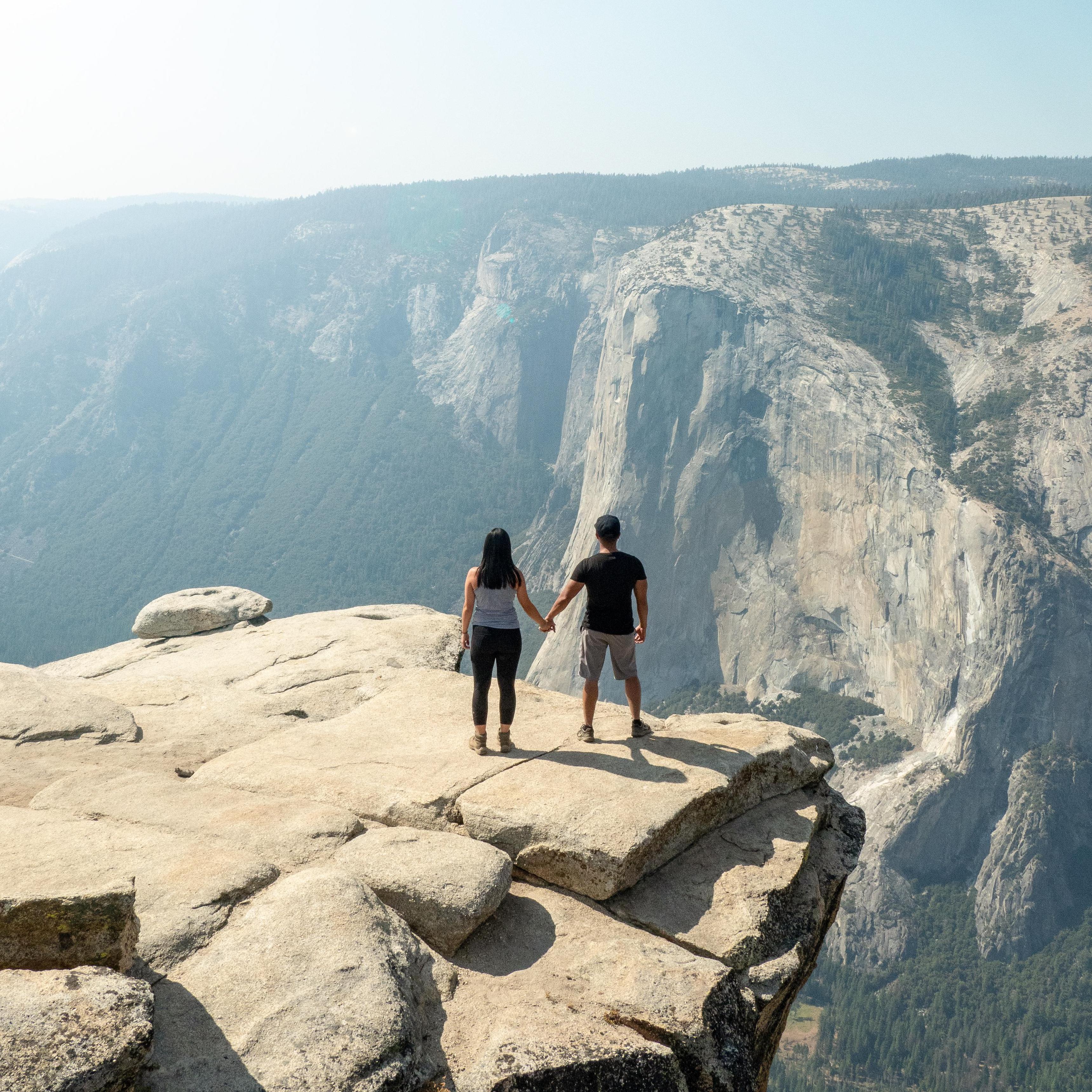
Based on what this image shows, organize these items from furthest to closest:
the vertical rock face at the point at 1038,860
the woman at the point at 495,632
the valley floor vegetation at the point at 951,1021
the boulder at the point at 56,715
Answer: the vertical rock face at the point at 1038,860 → the valley floor vegetation at the point at 951,1021 → the boulder at the point at 56,715 → the woman at the point at 495,632

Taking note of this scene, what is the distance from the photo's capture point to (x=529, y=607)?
9.71m

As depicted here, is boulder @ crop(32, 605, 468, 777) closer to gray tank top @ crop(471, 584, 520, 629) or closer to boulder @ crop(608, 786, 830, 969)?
gray tank top @ crop(471, 584, 520, 629)

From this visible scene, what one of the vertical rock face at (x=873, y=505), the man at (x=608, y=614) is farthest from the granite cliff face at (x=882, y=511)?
the man at (x=608, y=614)

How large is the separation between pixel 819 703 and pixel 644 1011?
265 feet

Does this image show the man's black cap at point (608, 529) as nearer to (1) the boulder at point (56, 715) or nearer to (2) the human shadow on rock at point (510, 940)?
(2) the human shadow on rock at point (510, 940)

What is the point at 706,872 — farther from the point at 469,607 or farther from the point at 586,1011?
the point at 469,607

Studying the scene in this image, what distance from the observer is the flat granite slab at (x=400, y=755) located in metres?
8.28

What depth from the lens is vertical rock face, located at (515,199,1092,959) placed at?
7138 cm

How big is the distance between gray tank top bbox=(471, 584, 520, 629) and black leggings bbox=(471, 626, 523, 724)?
0.05 metres

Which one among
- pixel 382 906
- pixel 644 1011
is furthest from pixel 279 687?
pixel 644 1011

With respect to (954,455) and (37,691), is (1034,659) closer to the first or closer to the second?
(954,455)

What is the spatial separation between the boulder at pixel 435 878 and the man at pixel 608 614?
8.70 feet

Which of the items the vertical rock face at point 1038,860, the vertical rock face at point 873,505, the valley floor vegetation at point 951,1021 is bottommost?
the valley floor vegetation at point 951,1021

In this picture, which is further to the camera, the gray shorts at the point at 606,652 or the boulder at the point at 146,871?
the gray shorts at the point at 606,652
